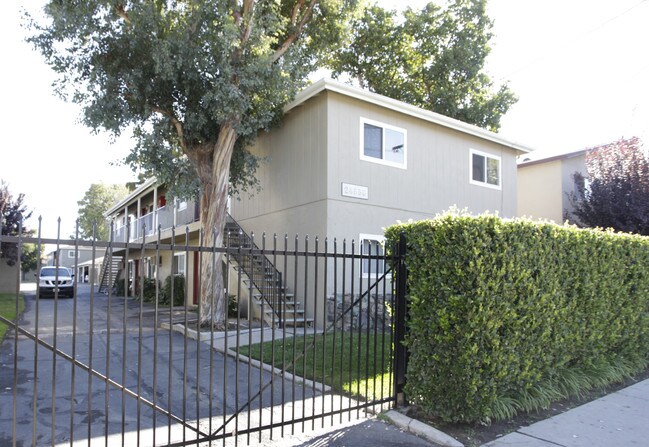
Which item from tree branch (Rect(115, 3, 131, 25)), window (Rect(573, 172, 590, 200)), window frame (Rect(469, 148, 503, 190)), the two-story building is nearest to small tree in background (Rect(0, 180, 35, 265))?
the two-story building

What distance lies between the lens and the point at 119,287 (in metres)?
26.7

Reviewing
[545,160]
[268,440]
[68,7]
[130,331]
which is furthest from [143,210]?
[268,440]

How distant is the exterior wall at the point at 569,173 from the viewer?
19.0 meters

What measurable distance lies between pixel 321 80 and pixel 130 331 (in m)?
8.32

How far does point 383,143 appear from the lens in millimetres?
13352

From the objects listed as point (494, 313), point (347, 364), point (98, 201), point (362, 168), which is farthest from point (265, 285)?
point (98, 201)

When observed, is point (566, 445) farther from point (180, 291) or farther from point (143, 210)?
point (143, 210)

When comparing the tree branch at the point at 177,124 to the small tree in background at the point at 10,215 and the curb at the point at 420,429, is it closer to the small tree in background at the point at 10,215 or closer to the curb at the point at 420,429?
the curb at the point at 420,429

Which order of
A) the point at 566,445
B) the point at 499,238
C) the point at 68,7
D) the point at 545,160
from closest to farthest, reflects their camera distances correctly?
1. the point at 566,445
2. the point at 499,238
3. the point at 68,7
4. the point at 545,160

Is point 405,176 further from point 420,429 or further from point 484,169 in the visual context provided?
point 420,429

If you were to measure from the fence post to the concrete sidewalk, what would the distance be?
3.78ft

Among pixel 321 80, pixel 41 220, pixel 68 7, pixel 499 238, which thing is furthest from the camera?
pixel 321 80

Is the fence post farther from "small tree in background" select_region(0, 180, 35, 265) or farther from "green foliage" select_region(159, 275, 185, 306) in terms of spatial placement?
"small tree in background" select_region(0, 180, 35, 265)

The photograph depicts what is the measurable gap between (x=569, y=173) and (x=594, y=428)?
16.6m
